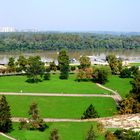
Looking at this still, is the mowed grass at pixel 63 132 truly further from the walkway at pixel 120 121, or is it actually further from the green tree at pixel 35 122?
the walkway at pixel 120 121

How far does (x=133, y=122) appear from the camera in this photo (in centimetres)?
3120

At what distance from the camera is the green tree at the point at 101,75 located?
50844 millimetres

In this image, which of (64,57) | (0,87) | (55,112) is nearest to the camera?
(55,112)

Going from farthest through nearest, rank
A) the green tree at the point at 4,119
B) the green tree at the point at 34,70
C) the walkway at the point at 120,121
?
the green tree at the point at 34,70, the walkway at the point at 120,121, the green tree at the point at 4,119

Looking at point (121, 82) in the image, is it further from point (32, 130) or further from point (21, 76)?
point (32, 130)

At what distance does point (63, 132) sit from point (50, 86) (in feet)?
61.8

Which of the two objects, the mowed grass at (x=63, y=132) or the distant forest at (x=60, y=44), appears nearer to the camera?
the mowed grass at (x=63, y=132)

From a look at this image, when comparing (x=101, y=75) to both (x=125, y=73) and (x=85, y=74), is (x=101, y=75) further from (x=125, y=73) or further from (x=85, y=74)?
(x=125, y=73)

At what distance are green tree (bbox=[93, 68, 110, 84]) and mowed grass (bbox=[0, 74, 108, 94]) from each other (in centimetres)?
117

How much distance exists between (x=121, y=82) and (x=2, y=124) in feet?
84.7

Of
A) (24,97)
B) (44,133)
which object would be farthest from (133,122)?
(24,97)

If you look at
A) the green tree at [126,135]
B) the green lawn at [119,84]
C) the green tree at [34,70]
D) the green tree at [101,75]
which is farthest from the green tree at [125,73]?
the green tree at [126,135]

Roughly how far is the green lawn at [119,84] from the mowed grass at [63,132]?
1428cm

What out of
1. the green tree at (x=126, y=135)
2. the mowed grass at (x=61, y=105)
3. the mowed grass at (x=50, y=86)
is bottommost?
the mowed grass at (x=61, y=105)
